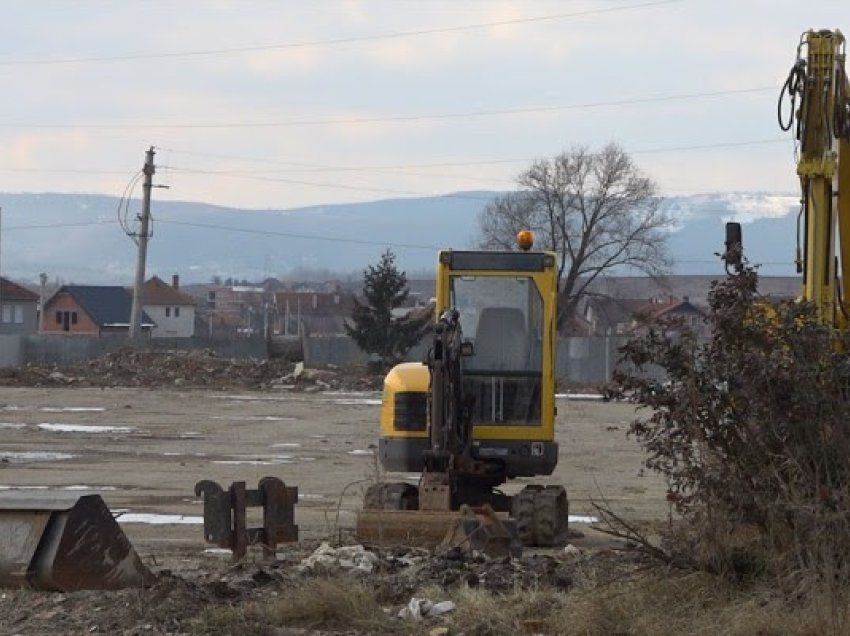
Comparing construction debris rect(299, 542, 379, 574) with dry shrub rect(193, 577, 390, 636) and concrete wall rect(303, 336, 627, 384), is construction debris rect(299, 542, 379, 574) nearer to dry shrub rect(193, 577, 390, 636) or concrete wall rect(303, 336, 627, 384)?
dry shrub rect(193, 577, 390, 636)

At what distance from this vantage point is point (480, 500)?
1644 centimetres

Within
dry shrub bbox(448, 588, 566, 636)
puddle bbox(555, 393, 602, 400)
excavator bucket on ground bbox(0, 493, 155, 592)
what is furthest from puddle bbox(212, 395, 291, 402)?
dry shrub bbox(448, 588, 566, 636)

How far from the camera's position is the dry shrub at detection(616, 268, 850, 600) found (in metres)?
9.81

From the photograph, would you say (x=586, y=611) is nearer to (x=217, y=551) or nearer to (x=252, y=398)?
(x=217, y=551)

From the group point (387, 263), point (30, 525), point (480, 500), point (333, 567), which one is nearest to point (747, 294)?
point (333, 567)

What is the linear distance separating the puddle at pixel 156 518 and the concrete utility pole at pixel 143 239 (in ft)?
153

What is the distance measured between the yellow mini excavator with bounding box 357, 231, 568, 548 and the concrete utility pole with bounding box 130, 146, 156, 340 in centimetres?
4855

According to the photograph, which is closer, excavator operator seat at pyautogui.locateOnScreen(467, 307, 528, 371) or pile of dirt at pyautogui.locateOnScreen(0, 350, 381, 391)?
excavator operator seat at pyautogui.locateOnScreen(467, 307, 528, 371)

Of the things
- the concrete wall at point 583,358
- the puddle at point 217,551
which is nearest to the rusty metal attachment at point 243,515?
the puddle at point 217,551

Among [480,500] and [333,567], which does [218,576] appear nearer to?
[333,567]

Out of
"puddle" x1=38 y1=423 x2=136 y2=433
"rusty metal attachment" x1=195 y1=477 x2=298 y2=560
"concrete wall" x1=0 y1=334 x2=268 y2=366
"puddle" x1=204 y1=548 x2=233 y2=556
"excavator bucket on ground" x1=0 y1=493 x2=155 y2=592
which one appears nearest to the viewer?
"excavator bucket on ground" x1=0 y1=493 x2=155 y2=592

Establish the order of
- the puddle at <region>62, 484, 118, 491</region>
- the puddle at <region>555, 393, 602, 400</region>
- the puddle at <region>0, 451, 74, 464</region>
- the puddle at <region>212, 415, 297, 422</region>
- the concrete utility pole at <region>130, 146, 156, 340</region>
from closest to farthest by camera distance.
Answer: the puddle at <region>62, 484, 118, 491</region> < the puddle at <region>0, 451, 74, 464</region> < the puddle at <region>212, 415, 297, 422</region> < the puddle at <region>555, 393, 602, 400</region> < the concrete utility pole at <region>130, 146, 156, 340</region>

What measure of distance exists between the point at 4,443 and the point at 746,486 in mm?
21955

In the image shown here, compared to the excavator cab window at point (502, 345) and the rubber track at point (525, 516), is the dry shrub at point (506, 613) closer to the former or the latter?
the rubber track at point (525, 516)
